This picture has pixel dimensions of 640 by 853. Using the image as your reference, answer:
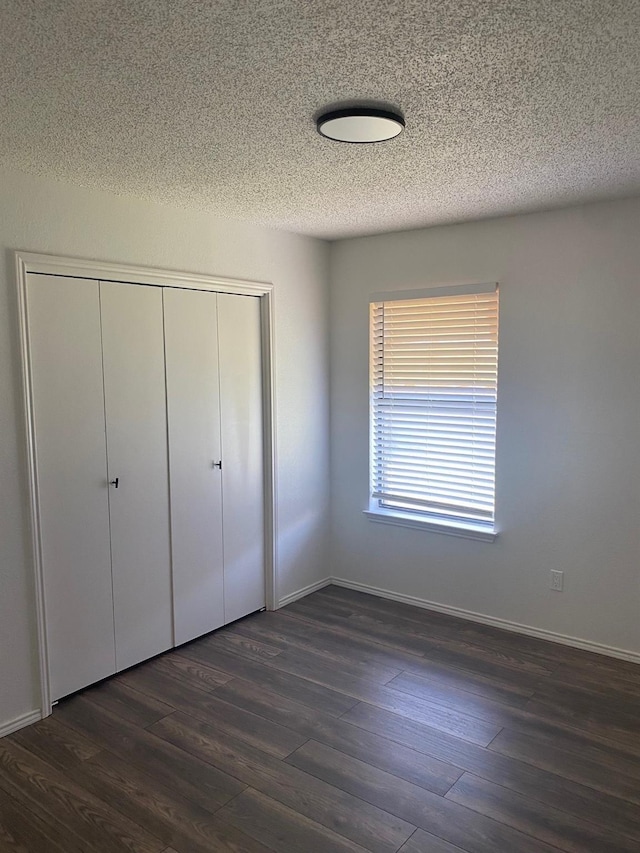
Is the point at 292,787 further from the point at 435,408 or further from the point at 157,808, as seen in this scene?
the point at 435,408

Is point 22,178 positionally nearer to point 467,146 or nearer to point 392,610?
point 467,146

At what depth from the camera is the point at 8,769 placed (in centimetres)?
258

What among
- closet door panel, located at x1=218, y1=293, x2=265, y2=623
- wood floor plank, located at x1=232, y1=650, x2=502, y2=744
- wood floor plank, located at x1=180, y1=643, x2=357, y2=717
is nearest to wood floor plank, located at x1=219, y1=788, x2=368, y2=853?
wood floor plank, located at x1=180, y1=643, x2=357, y2=717

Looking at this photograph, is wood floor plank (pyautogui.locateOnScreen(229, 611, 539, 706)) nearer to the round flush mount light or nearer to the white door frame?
the white door frame

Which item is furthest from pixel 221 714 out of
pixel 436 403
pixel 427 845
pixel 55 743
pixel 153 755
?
pixel 436 403

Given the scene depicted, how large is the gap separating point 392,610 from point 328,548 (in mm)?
725

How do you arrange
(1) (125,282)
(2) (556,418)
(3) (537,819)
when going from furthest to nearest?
1. (2) (556,418)
2. (1) (125,282)
3. (3) (537,819)

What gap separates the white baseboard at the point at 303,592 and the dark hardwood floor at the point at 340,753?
0.52 metres

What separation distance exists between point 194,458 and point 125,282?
1051 millimetres

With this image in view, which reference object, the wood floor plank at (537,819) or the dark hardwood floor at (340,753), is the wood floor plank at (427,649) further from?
the wood floor plank at (537,819)

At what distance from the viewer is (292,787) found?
8.11 feet

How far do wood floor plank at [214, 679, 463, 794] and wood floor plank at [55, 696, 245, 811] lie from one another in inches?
17.5

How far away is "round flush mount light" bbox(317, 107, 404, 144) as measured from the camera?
82.4 inches

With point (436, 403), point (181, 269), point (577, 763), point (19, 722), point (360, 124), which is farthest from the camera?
point (436, 403)
